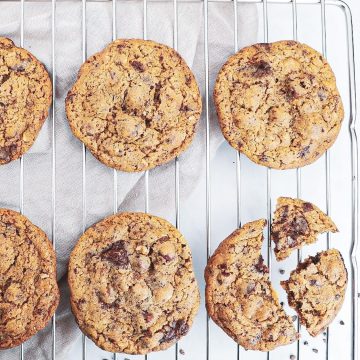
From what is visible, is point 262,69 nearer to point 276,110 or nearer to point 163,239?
point 276,110

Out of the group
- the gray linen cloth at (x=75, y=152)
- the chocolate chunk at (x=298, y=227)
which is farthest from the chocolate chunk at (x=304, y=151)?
the gray linen cloth at (x=75, y=152)

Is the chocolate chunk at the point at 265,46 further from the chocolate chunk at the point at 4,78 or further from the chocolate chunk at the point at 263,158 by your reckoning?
the chocolate chunk at the point at 4,78

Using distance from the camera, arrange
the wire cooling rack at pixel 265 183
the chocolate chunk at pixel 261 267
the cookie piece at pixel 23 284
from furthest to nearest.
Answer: the wire cooling rack at pixel 265 183 → the chocolate chunk at pixel 261 267 → the cookie piece at pixel 23 284

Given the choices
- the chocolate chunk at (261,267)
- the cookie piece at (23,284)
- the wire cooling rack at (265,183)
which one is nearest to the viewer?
the cookie piece at (23,284)

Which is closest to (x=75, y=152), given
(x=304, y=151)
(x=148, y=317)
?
(x=148, y=317)

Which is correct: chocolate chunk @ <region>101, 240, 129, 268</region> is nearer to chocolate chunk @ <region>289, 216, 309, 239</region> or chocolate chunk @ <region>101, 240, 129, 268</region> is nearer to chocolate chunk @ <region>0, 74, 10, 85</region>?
chocolate chunk @ <region>289, 216, 309, 239</region>

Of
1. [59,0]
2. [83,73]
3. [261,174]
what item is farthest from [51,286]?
[59,0]
